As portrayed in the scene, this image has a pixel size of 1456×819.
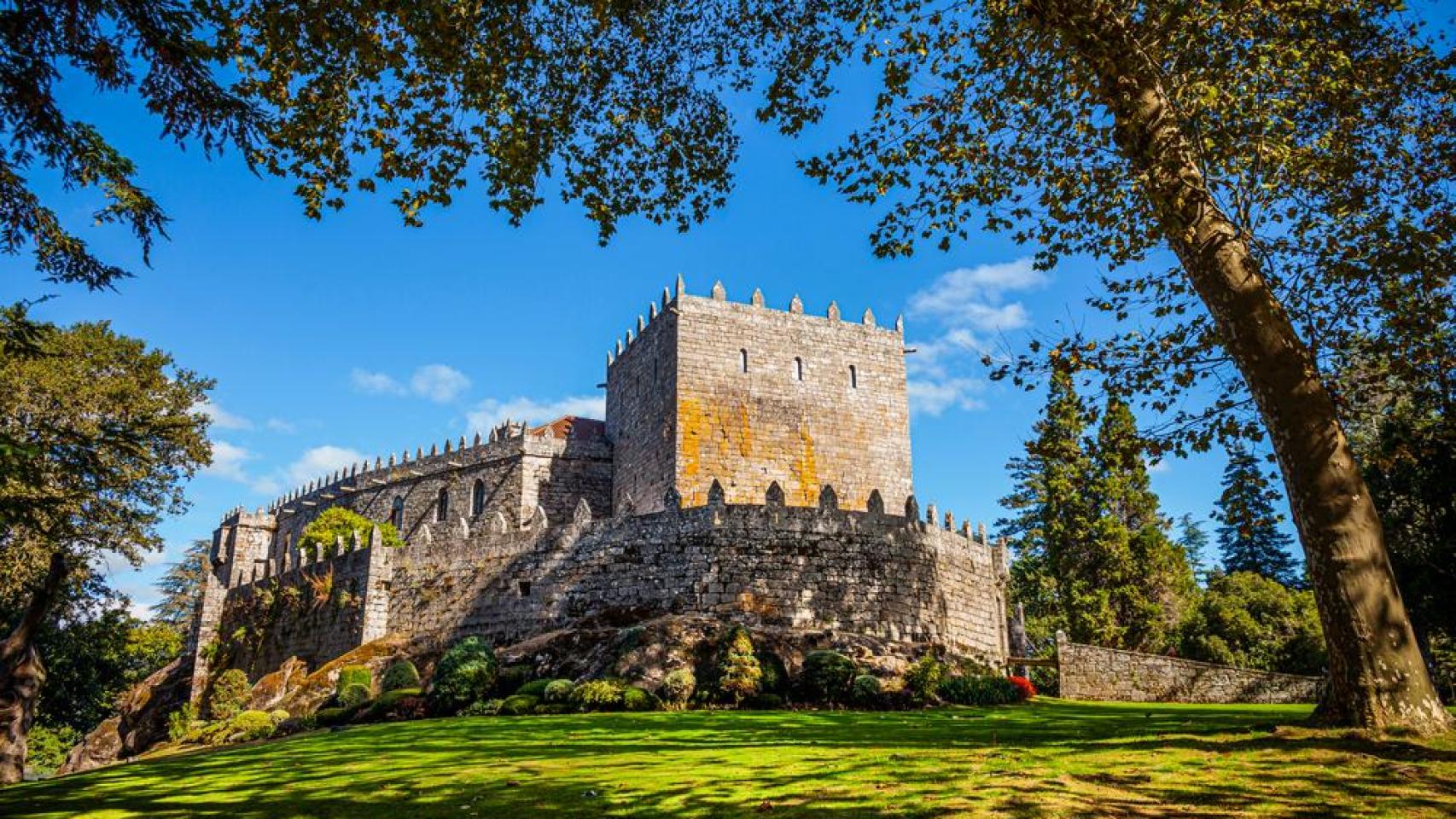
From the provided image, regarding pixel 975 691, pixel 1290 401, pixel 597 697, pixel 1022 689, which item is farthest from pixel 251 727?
pixel 1290 401

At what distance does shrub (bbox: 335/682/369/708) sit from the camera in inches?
860

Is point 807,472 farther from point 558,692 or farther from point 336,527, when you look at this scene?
point 336,527

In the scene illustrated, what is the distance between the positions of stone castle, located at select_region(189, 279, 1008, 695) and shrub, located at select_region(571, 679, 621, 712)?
4558 mm

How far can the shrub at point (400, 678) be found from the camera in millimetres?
22906

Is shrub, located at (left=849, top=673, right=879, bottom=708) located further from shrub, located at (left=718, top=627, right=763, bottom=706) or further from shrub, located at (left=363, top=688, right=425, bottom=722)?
shrub, located at (left=363, top=688, right=425, bottom=722)

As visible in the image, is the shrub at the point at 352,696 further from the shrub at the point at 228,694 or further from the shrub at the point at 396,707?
the shrub at the point at 228,694

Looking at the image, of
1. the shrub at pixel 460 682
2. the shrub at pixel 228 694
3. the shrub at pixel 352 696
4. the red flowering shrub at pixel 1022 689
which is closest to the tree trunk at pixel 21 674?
the shrub at pixel 352 696

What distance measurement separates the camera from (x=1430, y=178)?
12.3 metres

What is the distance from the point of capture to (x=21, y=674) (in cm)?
1859

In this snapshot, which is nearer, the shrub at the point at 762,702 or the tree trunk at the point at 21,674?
the tree trunk at the point at 21,674

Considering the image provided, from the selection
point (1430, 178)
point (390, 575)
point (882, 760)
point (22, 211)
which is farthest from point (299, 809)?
point (390, 575)

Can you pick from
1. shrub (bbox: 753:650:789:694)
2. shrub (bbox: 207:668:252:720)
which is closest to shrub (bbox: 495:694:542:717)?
shrub (bbox: 753:650:789:694)

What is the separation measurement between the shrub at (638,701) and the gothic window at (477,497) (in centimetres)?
2431

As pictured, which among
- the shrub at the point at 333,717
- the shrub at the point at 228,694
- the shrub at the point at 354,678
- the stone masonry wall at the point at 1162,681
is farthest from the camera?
the shrub at the point at 228,694
